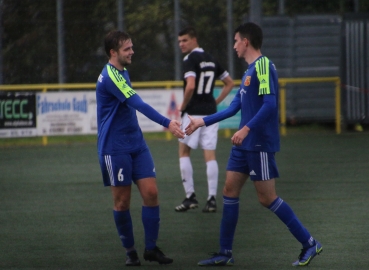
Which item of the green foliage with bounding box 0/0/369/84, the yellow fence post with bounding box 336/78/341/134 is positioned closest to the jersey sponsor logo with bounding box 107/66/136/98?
the yellow fence post with bounding box 336/78/341/134

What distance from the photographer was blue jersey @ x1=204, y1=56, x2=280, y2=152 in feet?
19.3

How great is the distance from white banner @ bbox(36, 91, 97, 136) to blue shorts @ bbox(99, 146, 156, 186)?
34.2ft

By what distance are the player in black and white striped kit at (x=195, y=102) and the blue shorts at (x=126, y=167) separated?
2.68 meters

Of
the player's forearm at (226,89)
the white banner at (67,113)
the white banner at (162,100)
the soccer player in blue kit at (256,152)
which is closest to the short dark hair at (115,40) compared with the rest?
the soccer player in blue kit at (256,152)

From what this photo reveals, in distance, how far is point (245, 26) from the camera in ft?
20.1

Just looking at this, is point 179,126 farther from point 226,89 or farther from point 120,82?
point 226,89

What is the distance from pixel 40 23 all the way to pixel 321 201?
40.4 feet

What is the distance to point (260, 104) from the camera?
6.03 m

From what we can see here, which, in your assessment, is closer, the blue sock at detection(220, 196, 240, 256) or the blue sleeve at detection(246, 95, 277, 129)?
the blue sleeve at detection(246, 95, 277, 129)

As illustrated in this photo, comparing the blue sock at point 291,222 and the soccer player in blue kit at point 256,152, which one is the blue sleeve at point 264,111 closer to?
the soccer player in blue kit at point 256,152

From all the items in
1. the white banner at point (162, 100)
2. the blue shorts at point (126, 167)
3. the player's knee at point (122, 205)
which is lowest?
the player's knee at point (122, 205)

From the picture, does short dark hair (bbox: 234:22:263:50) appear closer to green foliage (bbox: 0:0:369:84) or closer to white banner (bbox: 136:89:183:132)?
white banner (bbox: 136:89:183:132)

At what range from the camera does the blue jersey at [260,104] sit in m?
5.88

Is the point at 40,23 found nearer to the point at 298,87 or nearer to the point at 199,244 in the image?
the point at 298,87
